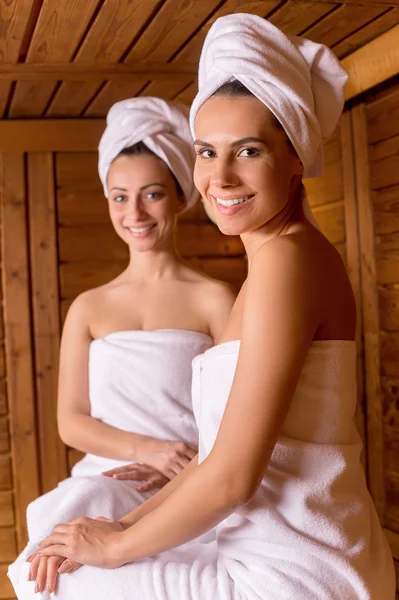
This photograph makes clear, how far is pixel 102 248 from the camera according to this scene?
4.05 m

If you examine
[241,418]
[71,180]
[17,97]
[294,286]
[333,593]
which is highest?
[17,97]

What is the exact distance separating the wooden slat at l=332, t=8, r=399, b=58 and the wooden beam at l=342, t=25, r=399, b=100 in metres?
0.02

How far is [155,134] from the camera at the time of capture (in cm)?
253

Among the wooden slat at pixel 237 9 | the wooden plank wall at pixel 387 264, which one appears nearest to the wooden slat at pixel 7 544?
the wooden plank wall at pixel 387 264

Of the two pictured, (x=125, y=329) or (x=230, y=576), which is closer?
(x=230, y=576)

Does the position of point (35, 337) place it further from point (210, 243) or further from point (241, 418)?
point (241, 418)

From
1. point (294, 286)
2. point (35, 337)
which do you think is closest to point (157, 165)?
point (294, 286)

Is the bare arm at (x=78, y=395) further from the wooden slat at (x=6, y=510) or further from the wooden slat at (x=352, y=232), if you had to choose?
the wooden slat at (x=6, y=510)

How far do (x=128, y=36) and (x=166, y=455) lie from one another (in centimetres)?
135

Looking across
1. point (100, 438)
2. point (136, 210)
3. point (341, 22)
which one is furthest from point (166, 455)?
point (341, 22)

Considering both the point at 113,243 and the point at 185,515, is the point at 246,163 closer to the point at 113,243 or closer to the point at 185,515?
the point at 185,515

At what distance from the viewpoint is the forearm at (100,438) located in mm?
2354

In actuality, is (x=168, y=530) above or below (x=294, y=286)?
below

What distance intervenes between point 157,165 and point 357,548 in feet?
4.66
